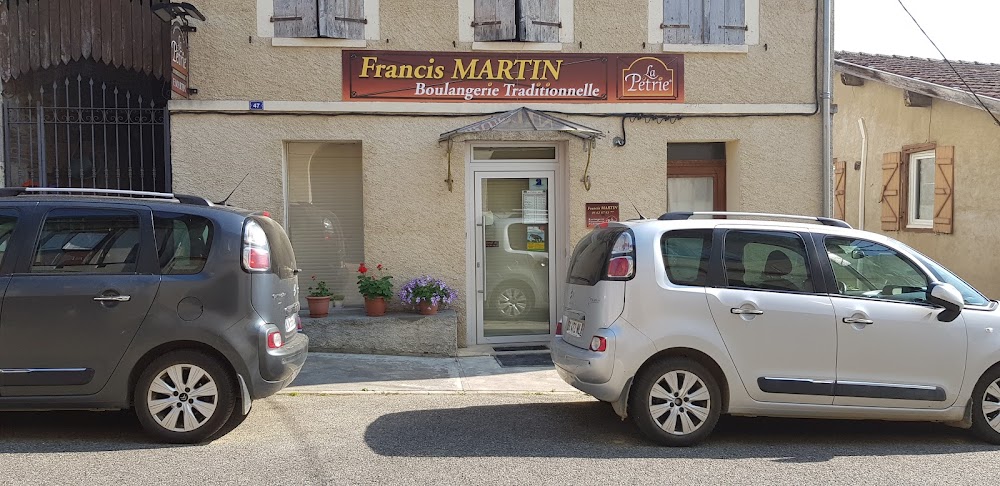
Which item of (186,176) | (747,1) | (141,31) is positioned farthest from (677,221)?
(141,31)

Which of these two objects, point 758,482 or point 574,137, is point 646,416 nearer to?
point 758,482

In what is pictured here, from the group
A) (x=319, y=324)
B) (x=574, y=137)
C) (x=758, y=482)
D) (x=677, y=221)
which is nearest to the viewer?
(x=758, y=482)

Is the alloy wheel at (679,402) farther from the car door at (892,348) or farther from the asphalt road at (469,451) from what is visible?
the car door at (892,348)

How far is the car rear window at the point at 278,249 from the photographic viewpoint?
6.00 metres

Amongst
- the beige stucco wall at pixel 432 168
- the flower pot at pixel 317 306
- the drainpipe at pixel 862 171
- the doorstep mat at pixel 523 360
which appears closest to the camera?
the doorstep mat at pixel 523 360

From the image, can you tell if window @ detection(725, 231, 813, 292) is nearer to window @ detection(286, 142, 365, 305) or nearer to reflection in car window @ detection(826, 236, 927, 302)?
reflection in car window @ detection(826, 236, 927, 302)

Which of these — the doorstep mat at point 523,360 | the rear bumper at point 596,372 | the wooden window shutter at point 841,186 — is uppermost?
the wooden window shutter at point 841,186

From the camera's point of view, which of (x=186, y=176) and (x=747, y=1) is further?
(x=747, y=1)

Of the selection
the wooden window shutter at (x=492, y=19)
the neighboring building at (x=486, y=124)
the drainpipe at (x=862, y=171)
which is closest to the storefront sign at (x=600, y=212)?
the neighboring building at (x=486, y=124)

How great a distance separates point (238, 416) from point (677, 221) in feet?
11.5

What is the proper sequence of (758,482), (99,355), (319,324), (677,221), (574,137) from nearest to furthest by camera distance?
(758,482) → (99,355) → (677,221) → (319,324) → (574,137)

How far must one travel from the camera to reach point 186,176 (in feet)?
30.6

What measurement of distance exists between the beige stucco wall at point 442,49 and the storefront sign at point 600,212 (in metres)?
1.60

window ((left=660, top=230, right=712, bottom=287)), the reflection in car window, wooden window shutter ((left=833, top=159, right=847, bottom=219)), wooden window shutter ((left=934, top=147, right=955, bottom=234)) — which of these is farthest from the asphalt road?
wooden window shutter ((left=833, top=159, right=847, bottom=219))
